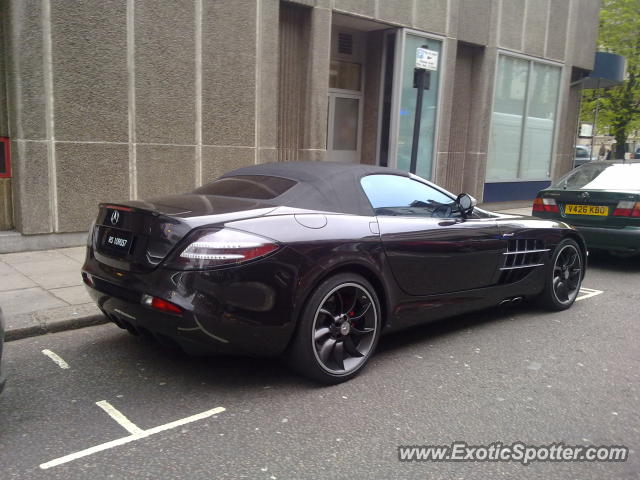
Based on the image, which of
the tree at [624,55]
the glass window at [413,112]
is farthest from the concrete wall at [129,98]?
the tree at [624,55]

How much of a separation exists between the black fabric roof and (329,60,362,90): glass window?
7.97 m

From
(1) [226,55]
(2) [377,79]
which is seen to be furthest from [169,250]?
(2) [377,79]

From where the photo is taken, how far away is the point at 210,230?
3434 mm

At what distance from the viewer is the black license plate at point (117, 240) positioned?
3.69m

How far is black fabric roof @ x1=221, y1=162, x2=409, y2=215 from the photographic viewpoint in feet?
13.2

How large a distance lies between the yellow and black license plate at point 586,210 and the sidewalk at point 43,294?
20.7ft

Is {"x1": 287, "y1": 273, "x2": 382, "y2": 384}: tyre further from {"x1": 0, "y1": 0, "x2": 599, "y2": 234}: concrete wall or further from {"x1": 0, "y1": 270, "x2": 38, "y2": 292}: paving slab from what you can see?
{"x1": 0, "y1": 0, "x2": 599, "y2": 234}: concrete wall

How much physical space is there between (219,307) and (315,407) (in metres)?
0.84

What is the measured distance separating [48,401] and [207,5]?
676 cm

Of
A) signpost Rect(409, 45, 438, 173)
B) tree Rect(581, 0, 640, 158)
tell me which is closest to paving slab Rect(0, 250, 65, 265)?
signpost Rect(409, 45, 438, 173)

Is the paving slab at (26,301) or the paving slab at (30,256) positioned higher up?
the paving slab at (26,301)

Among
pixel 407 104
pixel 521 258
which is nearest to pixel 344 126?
pixel 407 104

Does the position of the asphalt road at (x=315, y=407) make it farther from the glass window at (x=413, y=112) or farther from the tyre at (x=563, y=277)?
the glass window at (x=413, y=112)

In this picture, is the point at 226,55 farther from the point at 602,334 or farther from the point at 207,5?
the point at 602,334
